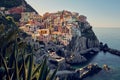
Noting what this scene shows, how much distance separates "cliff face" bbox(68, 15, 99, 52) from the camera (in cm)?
10600

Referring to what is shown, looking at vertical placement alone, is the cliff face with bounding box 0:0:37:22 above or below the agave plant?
above

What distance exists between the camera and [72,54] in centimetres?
9325

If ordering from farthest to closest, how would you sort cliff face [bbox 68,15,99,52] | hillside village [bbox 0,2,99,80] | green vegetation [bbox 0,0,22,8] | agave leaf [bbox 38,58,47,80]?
1. green vegetation [bbox 0,0,22,8]
2. cliff face [bbox 68,15,99,52]
3. hillside village [bbox 0,2,99,80]
4. agave leaf [bbox 38,58,47,80]

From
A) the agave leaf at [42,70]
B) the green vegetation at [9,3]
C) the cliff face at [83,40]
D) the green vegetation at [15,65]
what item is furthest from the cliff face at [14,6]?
the agave leaf at [42,70]

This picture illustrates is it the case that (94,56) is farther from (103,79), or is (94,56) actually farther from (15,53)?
(15,53)

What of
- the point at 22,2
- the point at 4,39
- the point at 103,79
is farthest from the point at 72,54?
the point at 4,39

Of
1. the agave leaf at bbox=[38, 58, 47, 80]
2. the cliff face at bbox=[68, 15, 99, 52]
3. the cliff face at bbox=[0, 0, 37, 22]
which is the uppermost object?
the cliff face at bbox=[0, 0, 37, 22]

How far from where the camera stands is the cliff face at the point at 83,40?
348 ft

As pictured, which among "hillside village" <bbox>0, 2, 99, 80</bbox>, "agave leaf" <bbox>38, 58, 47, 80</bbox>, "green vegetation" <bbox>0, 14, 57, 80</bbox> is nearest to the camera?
"green vegetation" <bbox>0, 14, 57, 80</bbox>

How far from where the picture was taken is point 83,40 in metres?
117

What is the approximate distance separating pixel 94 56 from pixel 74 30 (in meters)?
13.0

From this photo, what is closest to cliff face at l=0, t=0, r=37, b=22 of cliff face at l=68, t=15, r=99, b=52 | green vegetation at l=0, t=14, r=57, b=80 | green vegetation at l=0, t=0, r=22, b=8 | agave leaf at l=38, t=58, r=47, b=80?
green vegetation at l=0, t=0, r=22, b=8

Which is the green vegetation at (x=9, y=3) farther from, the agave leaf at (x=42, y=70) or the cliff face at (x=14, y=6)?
the agave leaf at (x=42, y=70)

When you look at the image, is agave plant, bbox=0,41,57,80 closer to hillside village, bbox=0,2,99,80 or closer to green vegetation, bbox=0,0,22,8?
hillside village, bbox=0,2,99,80
